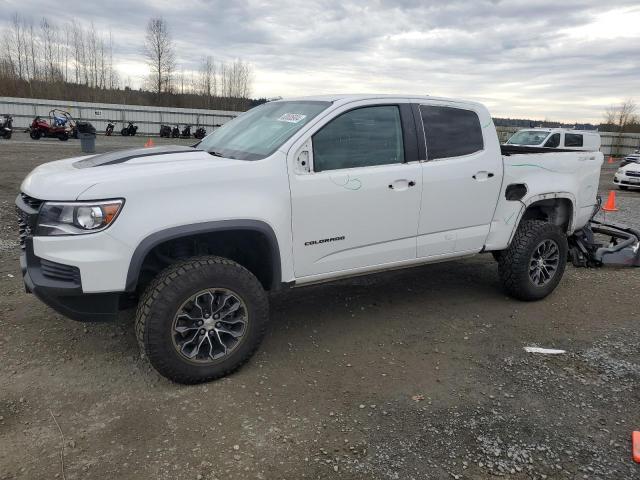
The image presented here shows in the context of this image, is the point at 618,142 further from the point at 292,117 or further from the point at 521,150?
the point at 292,117

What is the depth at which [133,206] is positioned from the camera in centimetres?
296

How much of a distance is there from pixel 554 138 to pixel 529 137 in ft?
2.69

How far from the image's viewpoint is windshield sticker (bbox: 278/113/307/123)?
3.74 m

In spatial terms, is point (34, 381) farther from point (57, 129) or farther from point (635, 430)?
point (57, 129)

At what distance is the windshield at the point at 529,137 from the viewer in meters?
16.7

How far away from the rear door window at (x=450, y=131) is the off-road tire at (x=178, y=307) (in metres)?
1.90

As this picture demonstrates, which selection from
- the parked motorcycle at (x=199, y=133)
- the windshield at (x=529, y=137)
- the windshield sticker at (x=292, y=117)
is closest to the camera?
the windshield sticker at (x=292, y=117)

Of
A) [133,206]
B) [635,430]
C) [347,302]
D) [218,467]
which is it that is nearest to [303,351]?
[347,302]

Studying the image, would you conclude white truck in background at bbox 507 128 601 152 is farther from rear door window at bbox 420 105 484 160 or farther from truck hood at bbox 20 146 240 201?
truck hood at bbox 20 146 240 201

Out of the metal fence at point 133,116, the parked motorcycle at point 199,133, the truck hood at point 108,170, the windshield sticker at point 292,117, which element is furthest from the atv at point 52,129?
the windshield sticker at point 292,117

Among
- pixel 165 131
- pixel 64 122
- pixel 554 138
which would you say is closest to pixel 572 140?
pixel 554 138

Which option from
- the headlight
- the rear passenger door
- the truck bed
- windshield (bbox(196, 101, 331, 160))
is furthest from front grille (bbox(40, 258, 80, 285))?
the truck bed

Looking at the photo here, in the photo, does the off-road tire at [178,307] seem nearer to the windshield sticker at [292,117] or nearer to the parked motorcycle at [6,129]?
the windshield sticker at [292,117]

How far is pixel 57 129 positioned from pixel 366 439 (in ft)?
91.5
